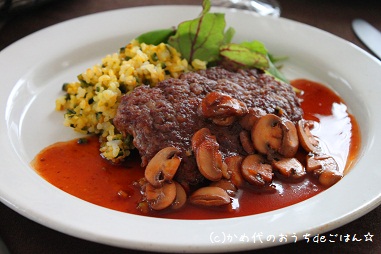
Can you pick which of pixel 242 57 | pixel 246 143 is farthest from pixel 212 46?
pixel 246 143

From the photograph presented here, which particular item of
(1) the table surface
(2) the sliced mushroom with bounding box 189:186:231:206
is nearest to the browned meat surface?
(2) the sliced mushroom with bounding box 189:186:231:206

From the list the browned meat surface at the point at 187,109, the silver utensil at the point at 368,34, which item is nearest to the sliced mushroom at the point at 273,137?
the browned meat surface at the point at 187,109

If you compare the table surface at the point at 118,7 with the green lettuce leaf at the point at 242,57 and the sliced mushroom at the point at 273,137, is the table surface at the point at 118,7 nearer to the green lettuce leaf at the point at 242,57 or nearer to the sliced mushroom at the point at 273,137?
the sliced mushroom at the point at 273,137

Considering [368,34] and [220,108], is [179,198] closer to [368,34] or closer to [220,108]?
[220,108]

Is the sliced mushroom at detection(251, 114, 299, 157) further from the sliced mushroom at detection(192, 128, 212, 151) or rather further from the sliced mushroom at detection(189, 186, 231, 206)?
the sliced mushroom at detection(189, 186, 231, 206)

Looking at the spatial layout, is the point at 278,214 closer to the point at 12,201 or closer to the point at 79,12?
the point at 12,201

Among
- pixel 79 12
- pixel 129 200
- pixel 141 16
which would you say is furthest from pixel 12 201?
pixel 79 12
